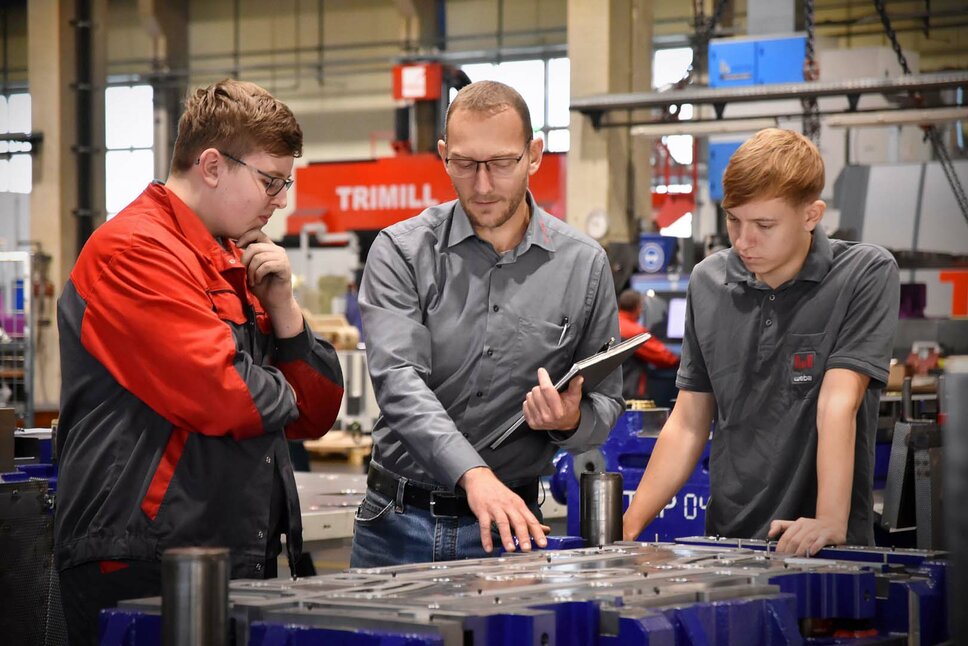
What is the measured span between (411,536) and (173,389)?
634mm

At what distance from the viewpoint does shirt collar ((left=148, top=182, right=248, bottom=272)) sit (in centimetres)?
186

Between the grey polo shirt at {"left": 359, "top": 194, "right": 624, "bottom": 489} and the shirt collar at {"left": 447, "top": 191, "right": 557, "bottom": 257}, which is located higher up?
the shirt collar at {"left": 447, "top": 191, "right": 557, "bottom": 257}

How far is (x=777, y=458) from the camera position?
2.14 m

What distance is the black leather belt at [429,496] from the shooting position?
7.03 feet

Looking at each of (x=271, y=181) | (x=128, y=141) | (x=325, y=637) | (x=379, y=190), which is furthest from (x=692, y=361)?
(x=128, y=141)

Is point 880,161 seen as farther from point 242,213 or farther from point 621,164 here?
point 242,213

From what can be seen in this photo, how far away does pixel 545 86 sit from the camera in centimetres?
1531

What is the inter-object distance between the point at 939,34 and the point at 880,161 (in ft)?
15.9

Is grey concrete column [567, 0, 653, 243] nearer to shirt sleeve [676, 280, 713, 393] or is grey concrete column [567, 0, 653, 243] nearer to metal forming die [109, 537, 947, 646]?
shirt sleeve [676, 280, 713, 393]

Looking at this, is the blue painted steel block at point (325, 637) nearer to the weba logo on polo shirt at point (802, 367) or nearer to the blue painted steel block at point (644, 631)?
the blue painted steel block at point (644, 631)

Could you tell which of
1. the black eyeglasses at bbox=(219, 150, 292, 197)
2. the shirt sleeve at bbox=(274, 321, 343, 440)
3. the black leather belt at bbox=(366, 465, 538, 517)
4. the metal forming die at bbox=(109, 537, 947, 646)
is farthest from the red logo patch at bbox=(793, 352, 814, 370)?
the black eyeglasses at bbox=(219, 150, 292, 197)

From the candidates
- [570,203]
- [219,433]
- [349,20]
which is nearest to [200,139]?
[219,433]

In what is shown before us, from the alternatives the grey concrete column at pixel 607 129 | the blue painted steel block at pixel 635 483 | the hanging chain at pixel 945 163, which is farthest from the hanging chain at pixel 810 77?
the blue painted steel block at pixel 635 483

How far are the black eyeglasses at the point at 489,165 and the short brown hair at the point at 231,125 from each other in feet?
0.94
